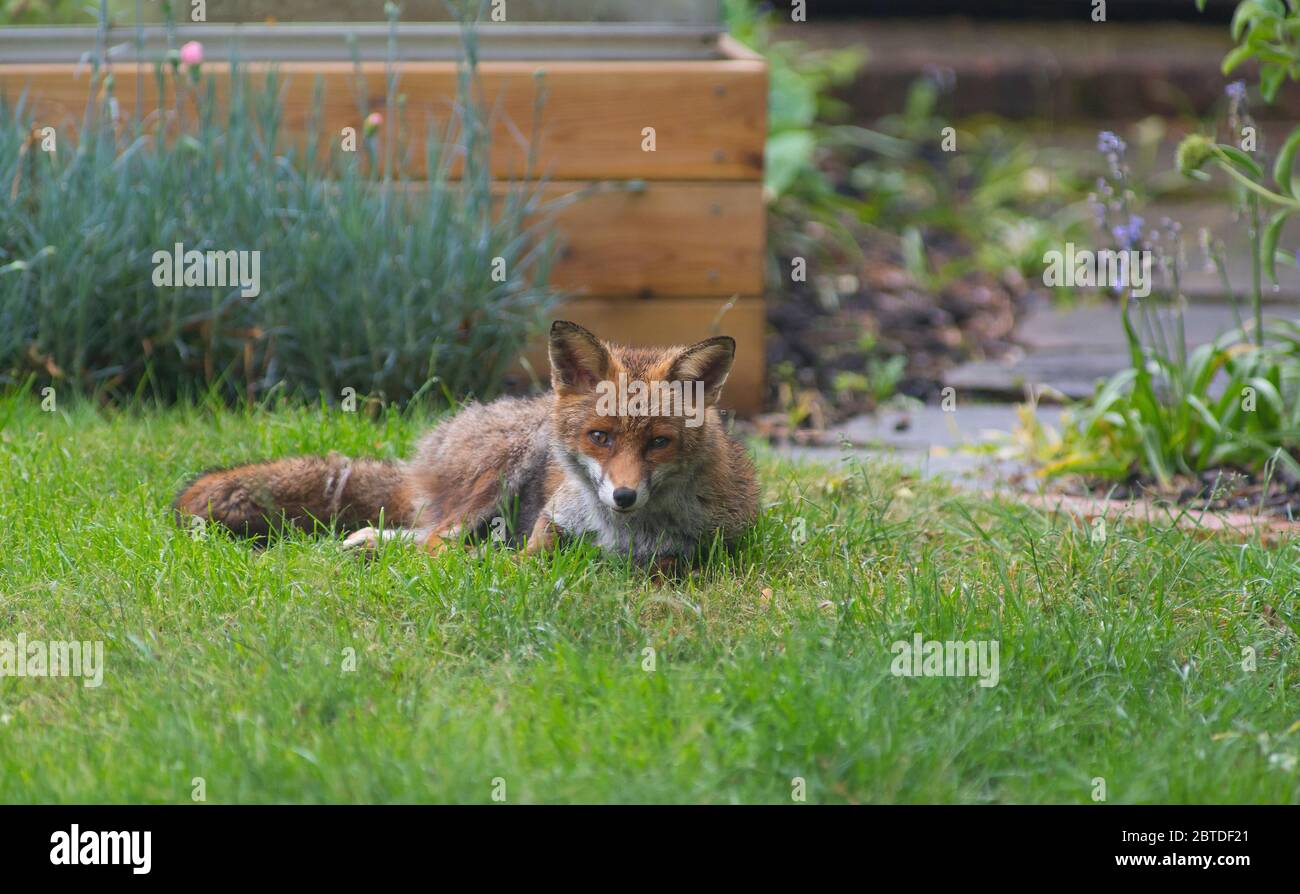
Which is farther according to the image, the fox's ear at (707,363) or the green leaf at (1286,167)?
the green leaf at (1286,167)

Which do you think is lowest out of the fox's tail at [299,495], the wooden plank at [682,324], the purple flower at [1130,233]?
the fox's tail at [299,495]

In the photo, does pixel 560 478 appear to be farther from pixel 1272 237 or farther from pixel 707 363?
pixel 1272 237

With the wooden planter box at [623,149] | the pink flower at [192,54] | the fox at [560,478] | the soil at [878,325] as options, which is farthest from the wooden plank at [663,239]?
the fox at [560,478]

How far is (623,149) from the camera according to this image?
634 cm

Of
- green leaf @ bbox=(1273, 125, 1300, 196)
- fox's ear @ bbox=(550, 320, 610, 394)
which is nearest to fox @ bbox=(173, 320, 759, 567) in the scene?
fox's ear @ bbox=(550, 320, 610, 394)

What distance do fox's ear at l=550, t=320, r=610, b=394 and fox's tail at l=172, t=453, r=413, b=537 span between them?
69 cm

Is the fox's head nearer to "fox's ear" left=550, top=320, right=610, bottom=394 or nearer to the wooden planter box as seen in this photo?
"fox's ear" left=550, top=320, right=610, bottom=394

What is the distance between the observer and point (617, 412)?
3936 millimetres

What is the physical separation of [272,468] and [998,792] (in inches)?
101

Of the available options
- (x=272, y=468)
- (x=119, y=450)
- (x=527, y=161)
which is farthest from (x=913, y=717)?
(x=527, y=161)

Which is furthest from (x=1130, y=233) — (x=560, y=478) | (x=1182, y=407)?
(x=560, y=478)

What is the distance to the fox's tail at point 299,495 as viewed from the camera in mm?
4320

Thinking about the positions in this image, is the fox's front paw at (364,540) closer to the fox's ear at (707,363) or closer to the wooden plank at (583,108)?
the fox's ear at (707,363)
